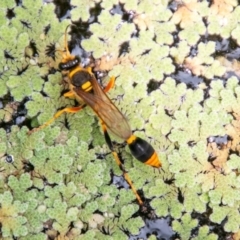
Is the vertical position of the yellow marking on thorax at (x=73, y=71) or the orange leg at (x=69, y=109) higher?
the yellow marking on thorax at (x=73, y=71)

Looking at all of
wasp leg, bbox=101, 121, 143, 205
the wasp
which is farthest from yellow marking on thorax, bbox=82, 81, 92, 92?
wasp leg, bbox=101, 121, 143, 205

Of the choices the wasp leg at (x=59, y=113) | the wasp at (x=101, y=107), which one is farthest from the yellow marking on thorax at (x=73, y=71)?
the wasp leg at (x=59, y=113)

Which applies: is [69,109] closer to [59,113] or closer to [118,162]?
[59,113]

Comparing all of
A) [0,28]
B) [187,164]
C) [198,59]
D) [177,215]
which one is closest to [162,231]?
[177,215]

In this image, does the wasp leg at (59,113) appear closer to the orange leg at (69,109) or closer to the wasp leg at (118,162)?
the orange leg at (69,109)

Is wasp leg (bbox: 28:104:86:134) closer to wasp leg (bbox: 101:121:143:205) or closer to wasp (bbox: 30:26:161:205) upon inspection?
wasp (bbox: 30:26:161:205)

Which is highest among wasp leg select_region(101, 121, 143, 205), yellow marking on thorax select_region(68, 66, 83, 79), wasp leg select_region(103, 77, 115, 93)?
yellow marking on thorax select_region(68, 66, 83, 79)

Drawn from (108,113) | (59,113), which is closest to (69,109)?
(59,113)
